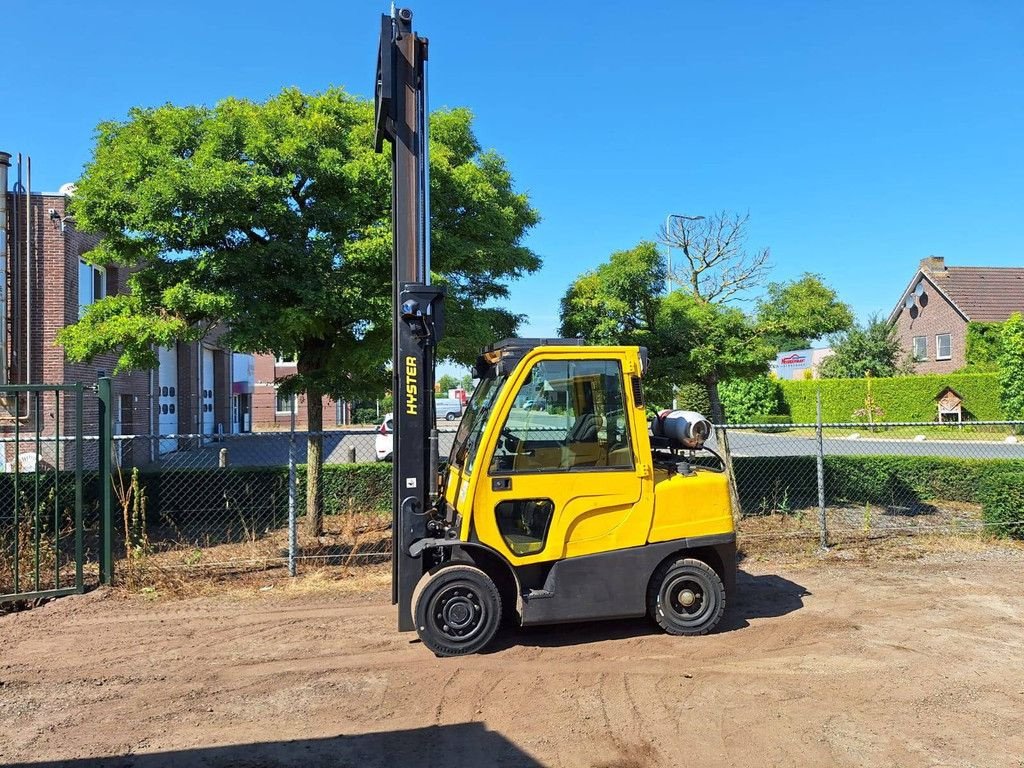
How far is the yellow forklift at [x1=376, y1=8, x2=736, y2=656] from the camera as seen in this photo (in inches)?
193

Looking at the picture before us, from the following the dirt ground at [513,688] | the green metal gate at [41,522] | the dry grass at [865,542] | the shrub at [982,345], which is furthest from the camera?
the shrub at [982,345]

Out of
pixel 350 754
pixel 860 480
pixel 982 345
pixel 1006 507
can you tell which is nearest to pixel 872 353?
pixel 982 345

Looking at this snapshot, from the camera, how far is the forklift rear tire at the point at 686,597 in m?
5.30

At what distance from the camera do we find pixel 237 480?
10.3m

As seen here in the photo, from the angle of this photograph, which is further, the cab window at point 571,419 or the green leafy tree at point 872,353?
the green leafy tree at point 872,353

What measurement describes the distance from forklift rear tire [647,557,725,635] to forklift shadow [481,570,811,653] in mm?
209

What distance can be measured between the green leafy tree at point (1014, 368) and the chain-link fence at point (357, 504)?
1278 centimetres

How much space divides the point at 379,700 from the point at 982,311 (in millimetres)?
39397

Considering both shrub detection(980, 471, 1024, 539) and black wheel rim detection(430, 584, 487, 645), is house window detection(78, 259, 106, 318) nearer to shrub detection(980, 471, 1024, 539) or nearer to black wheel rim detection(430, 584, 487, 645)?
black wheel rim detection(430, 584, 487, 645)

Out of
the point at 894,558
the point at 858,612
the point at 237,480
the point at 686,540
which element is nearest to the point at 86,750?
the point at 686,540

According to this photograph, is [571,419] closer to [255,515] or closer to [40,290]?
[255,515]

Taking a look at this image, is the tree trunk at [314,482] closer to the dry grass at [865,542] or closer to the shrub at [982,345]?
the dry grass at [865,542]

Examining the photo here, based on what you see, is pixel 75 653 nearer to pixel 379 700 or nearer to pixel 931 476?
pixel 379 700

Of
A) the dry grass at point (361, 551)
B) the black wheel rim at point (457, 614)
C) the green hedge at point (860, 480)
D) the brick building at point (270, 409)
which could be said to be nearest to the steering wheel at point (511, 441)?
the black wheel rim at point (457, 614)
